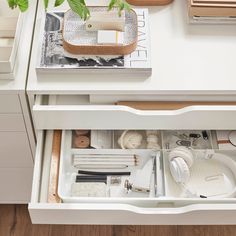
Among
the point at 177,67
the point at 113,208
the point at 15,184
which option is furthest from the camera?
the point at 15,184

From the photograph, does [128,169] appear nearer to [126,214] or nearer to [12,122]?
[126,214]

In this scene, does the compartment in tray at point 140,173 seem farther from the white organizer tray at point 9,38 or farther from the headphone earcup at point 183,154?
the white organizer tray at point 9,38

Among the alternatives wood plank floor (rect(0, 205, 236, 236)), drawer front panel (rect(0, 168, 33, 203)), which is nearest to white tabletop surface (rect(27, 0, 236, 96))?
drawer front panel (rect(0, 168, 33, 203))

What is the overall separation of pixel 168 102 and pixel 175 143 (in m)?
0.12

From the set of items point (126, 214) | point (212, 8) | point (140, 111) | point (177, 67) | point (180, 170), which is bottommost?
point (126, 214)

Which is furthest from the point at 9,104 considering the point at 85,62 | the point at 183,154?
the point at 183,154

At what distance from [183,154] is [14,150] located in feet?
1.48

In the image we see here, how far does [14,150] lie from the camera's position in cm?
124

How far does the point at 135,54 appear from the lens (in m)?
1.07

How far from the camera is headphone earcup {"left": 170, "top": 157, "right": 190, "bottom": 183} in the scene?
106cm

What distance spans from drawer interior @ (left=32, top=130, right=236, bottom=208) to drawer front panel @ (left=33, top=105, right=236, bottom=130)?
0.07 m

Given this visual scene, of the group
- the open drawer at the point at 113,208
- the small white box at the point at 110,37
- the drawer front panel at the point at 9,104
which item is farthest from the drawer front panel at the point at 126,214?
the small white box at the point at 110,37

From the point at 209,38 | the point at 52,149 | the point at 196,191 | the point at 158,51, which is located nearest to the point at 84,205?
the point at 52,149

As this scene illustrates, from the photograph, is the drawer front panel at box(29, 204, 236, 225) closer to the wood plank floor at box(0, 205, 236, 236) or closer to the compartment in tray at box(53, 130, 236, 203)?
the compartment in tray at box(53, 130, 236, 203)
